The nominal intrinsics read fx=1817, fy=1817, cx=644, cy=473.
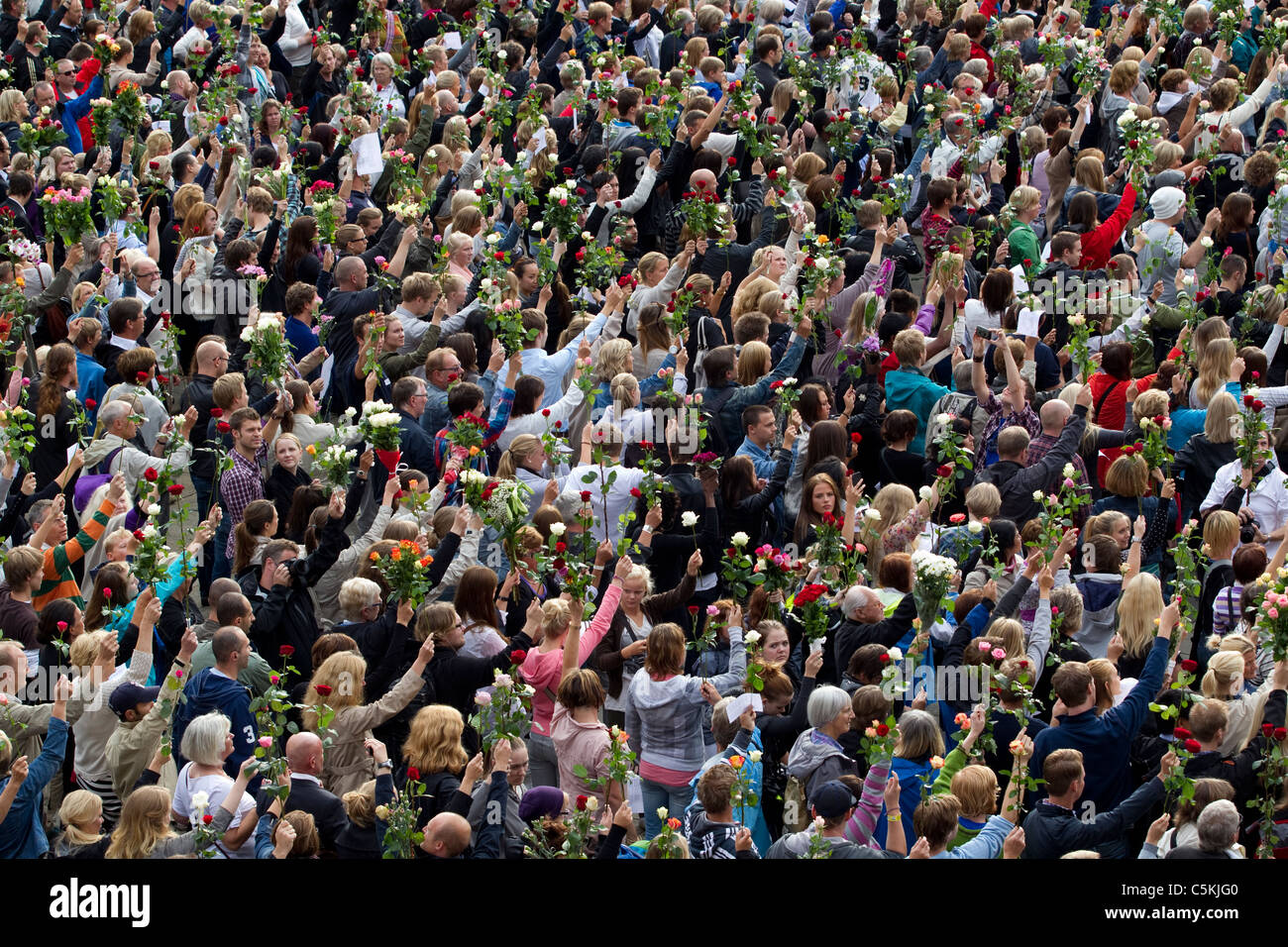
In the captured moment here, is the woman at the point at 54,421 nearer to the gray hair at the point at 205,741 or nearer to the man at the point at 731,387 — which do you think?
the gray hair at the point at 205,741

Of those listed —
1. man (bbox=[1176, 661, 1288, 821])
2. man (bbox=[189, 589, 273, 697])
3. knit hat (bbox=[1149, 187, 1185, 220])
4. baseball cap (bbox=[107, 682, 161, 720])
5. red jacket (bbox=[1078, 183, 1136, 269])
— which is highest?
knit hat (bbox=[1149, 187, 1185, 220])

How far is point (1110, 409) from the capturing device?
493 inches

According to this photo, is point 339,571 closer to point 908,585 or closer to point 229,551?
point 229,551

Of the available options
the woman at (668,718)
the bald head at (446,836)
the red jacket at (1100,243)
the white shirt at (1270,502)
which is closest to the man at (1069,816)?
the woman at (668,718)

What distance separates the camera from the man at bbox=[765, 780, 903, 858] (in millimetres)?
8133

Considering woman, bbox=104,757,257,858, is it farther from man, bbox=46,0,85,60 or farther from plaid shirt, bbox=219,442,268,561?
man, bbox=46,0,85,60

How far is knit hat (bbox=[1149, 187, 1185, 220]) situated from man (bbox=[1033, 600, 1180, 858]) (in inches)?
252

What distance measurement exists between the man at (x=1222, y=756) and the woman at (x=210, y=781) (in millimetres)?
4508

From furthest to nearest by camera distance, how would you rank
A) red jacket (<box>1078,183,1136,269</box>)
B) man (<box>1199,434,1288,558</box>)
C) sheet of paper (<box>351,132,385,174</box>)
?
sheet of paper (<box>351,132,385,174</box>), red jacket (<box>1078,183,1136,269</box>), man (<box>1199,434,1288,558</box>)

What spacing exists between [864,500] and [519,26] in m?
9.20

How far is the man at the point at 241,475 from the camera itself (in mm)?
11477

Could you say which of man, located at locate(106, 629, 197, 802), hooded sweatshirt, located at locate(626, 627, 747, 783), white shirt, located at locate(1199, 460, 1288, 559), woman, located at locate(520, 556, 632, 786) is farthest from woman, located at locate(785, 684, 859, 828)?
white shirt, located at locate(1199, 460, 1288, 559)

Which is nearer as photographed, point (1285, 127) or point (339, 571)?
point (339, 571)
